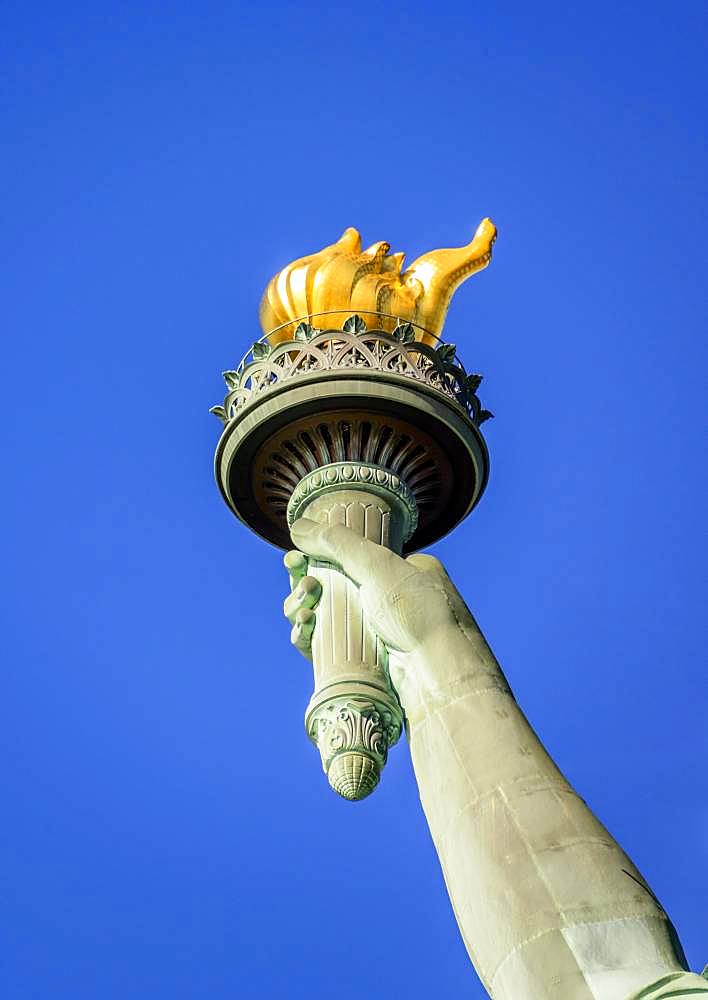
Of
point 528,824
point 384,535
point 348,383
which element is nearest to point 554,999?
point 528,824

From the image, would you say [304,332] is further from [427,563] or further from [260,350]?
[427,563]

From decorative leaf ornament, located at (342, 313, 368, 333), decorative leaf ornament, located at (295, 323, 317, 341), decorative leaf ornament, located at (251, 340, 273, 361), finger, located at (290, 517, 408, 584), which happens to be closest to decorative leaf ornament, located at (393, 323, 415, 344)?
decorative leaf ornament, located at (342, 313, 368, 333)

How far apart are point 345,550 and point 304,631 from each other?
115cm

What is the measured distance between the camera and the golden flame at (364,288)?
17531mm

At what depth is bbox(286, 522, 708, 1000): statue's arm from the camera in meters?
9.61

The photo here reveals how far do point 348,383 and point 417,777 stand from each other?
216 inches

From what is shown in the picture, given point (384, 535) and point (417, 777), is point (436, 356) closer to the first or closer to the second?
point (384, 535)

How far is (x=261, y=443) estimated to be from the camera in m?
16.7

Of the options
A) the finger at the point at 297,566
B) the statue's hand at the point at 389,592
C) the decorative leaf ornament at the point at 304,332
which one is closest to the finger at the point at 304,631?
the statue's hand at the point at 389,592

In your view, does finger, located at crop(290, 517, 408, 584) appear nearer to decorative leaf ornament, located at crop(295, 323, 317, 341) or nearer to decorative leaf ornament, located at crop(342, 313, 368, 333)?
decorative leaf ornament, located at crop(295, 323, 317, 341)

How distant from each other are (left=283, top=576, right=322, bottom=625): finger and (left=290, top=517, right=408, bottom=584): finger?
0.27 m

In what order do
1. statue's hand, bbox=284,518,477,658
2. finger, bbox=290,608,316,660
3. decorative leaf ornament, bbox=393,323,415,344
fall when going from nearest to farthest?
1. statue's hand, bbox=284,518,477,658
2. finger, bbox=290,608,316,660
3. decorative leaf ornament, bbox=393,323,415,344

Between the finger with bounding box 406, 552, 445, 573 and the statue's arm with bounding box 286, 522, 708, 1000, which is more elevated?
the finger with bounding box 406, 552, 445, 573

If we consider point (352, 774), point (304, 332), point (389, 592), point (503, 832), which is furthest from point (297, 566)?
point (503, 832)
